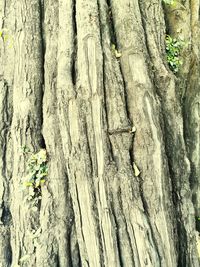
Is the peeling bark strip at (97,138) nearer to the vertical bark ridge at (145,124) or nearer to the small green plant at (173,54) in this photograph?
the vertical bark ridge at (145,124)

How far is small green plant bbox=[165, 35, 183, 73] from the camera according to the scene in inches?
161

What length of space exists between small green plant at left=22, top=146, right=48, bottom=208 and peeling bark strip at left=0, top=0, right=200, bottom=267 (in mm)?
73

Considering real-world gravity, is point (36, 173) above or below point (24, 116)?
below

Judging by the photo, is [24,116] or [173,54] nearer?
[24,116]

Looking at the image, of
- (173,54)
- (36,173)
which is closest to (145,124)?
(173,54)

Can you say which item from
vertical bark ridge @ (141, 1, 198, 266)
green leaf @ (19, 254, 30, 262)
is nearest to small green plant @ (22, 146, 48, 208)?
green leaf @ (19, 254, 30, 262)

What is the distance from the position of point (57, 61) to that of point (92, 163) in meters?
1.23

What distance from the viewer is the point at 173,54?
4.11 m

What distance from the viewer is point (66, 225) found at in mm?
3496

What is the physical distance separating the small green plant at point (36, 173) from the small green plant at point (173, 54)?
1.80m

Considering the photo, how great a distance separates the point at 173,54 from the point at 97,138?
1525 mm

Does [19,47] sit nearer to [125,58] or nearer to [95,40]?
[95,40]

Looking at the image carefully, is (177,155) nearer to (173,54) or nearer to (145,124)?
(145,124)

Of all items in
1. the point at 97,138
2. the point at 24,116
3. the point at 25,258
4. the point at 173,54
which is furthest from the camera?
the point at 173,54
